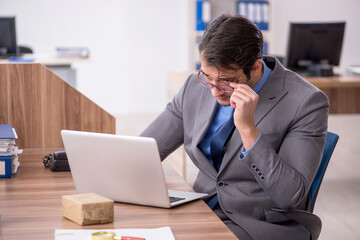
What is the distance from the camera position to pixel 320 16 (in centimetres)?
717

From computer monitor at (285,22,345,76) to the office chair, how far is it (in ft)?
8.88

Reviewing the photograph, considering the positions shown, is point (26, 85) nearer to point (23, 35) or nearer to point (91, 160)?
point (91, 160)

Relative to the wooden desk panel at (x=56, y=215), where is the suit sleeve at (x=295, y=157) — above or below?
above

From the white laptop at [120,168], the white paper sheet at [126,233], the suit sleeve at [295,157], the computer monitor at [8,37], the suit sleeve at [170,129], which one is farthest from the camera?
the computer monitor at [8,37]

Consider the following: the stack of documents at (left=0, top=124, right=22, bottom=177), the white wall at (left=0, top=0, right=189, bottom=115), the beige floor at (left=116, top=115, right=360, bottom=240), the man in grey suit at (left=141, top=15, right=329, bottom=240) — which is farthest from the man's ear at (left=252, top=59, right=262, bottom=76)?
the white wall at (left=0, top=0, right=189, bottom=115)

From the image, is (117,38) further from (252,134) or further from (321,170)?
(252,134)

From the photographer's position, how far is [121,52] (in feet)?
23.0

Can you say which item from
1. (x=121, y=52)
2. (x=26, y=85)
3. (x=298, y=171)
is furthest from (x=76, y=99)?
(x=121, y=52)

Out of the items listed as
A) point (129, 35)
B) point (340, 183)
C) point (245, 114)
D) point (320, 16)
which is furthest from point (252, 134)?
point (320, 16)

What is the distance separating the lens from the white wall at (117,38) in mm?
6824

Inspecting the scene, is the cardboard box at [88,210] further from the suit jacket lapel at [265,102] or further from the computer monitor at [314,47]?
the computer monitor at [314,47]

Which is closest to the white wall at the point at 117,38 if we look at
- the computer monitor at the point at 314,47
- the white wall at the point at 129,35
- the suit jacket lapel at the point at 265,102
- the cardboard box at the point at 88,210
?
the white wall at the point at 129,35

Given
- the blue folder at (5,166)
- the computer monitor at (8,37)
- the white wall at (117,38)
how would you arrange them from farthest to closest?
1. the white wall at (117,38)
2. the computer monitor at (8,37)
3. the blue folder at (5,166)

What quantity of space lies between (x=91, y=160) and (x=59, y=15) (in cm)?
553
